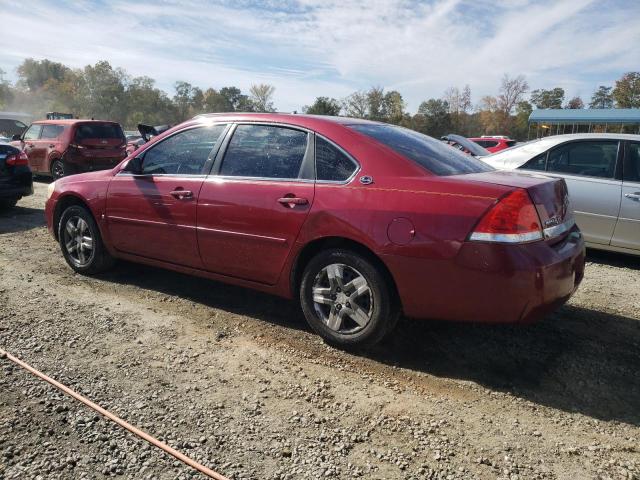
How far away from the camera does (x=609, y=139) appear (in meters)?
5.77

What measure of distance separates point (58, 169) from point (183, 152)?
10185mm

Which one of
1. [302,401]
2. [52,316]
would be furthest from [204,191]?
[302,401]

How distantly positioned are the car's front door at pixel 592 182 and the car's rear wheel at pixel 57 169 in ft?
37.4

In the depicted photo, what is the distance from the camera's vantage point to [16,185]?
8.23 metres

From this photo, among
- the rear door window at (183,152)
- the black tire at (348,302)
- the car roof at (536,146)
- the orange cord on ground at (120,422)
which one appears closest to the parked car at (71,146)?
the rear door window at (183,152)

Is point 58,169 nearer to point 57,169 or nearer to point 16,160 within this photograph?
point 57,169

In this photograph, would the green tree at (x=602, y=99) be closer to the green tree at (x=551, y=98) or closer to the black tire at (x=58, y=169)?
the green tree at (x=551, y=98)

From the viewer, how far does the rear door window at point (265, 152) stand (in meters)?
3.48

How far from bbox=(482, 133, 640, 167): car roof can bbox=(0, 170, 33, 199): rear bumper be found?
7583 millimetres

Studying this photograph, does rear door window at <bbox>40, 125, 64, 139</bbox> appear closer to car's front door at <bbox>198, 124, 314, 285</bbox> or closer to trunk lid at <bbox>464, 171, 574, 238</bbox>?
car's front door at <bbox>198, 124, 314, 285</bbox>

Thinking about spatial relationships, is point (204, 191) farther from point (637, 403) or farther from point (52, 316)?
point (637, 403)

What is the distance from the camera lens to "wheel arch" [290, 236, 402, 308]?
10.1 ft

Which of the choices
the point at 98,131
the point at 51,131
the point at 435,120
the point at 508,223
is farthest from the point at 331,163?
the point at 435,120

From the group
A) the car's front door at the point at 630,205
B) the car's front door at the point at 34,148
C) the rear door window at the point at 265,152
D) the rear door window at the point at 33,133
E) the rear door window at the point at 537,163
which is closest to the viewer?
the rear door window at the point at 265,152
